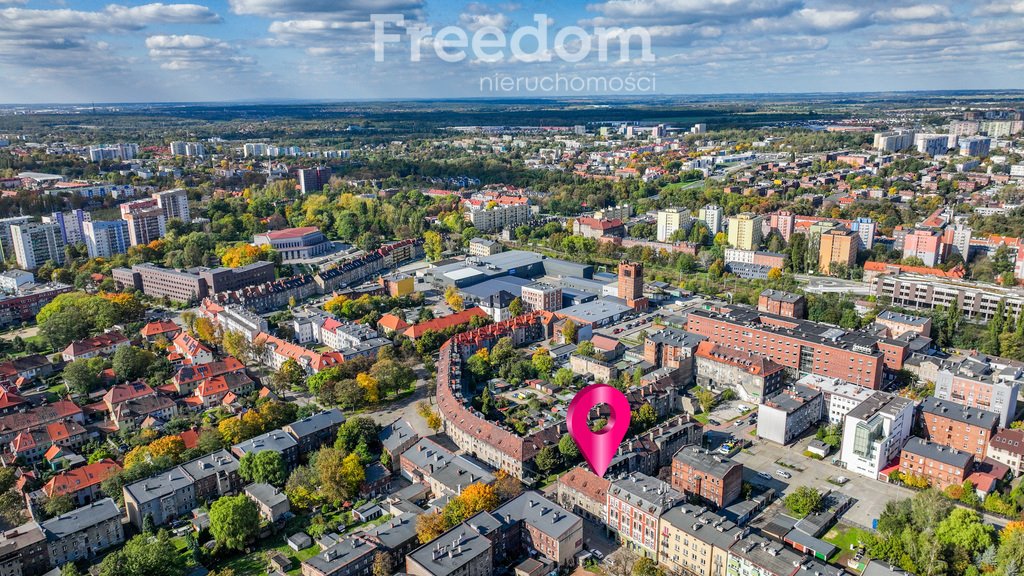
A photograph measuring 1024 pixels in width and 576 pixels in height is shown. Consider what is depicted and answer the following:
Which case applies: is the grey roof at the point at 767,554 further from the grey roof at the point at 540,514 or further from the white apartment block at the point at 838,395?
the white apartment block at the point at 838,395

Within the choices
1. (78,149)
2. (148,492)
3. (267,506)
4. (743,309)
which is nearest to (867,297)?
(743,309)

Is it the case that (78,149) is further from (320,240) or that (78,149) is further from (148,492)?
(148,492)

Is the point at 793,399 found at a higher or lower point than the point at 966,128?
lower

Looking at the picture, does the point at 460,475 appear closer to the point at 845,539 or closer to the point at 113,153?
the point at 845,539

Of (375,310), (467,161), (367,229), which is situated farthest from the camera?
(467,161)

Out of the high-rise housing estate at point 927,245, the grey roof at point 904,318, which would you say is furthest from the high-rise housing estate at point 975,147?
the grey roof at point 904,318

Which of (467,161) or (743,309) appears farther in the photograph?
(467,161)

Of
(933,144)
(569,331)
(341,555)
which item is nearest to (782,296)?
(569,331)
